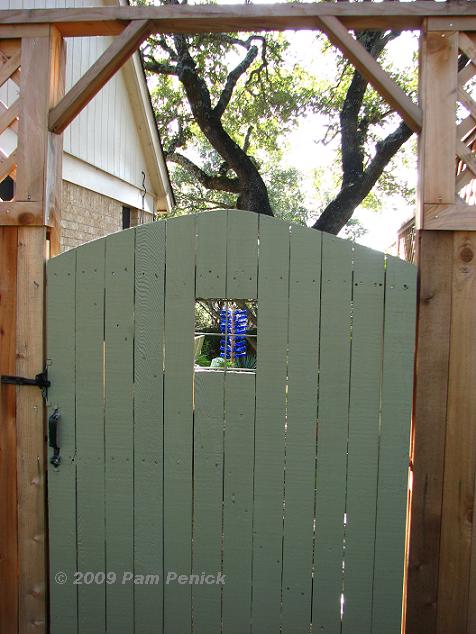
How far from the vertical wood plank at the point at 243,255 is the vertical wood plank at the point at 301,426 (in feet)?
0.55

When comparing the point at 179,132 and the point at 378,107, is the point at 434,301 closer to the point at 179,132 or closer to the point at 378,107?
the point at 378,107

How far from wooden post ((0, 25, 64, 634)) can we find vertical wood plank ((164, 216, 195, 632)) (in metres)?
0.60

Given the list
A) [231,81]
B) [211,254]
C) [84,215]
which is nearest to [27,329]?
[211,254]

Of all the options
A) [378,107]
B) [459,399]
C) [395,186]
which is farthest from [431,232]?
[395,186]

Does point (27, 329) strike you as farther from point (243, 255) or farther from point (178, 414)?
point (243, 255)

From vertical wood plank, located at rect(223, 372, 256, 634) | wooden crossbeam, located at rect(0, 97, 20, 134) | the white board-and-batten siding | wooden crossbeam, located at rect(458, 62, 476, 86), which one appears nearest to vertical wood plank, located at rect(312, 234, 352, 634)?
vertical wood plank, located at rect(223, 372, 256, 634)

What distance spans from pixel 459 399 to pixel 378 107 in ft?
35.1

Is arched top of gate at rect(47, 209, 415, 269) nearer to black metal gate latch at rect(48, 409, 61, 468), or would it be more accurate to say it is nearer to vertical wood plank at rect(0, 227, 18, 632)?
vertical wood plank at rect(0, 227, 18, 632)

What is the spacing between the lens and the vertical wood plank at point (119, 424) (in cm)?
257

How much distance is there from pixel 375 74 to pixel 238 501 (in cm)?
204

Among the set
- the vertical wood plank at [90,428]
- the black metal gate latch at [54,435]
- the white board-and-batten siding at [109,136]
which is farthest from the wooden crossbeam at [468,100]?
the white board-and-batten siding at [109,136]

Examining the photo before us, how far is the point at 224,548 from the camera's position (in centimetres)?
258

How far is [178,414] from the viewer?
2562 millimetres

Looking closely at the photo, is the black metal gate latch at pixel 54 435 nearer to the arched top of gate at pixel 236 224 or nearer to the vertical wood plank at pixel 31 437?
the vertical wood plank at pixel 31 437
